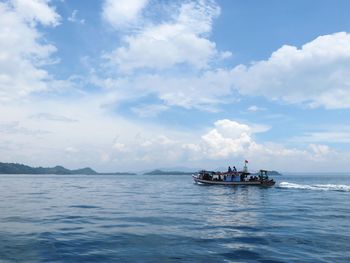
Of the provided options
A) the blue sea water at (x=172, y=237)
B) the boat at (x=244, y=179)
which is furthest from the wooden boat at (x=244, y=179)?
the blue sea water at (x=172, y=237)


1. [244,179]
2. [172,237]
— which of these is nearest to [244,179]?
[244,179]

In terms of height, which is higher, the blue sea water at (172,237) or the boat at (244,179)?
the boat at (244,179)

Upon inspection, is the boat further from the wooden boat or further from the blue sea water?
the blue sea water

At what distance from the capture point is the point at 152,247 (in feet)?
72.3

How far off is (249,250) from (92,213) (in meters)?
20.6

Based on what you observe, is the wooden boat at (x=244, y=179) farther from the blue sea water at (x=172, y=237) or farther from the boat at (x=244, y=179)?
the blue sea water at (x=172, y=237)

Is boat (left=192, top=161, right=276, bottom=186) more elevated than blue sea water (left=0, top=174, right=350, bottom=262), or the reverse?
boat (left=192, top=161, right=276, bottom=186)

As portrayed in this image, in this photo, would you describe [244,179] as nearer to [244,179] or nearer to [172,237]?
[244,179]

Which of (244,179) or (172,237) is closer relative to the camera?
(172,237)

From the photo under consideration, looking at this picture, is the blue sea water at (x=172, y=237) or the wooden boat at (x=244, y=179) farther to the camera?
the wooden boat at (x=244, y=179)

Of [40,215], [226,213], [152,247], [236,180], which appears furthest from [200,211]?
[236,180]

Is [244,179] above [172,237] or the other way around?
above

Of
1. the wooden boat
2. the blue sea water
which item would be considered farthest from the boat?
the blue sea water

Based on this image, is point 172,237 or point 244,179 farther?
point 244,179
